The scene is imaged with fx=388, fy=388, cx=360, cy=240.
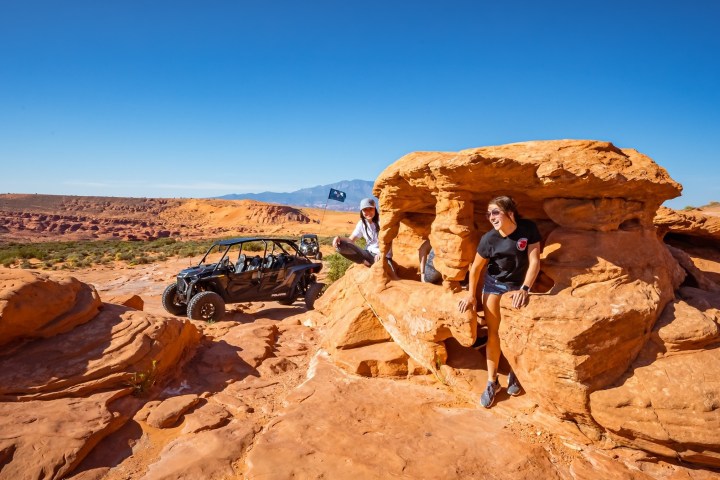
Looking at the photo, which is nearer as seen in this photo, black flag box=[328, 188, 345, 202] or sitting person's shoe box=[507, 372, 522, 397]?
sitting person's shoe box=[507, 372, 522, 397]

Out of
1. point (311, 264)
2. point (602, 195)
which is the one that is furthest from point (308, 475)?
point (311, 264)

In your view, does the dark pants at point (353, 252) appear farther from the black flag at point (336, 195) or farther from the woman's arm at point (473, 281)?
the black flag at point (336, 195)

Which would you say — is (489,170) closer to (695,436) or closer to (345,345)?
(695,436)

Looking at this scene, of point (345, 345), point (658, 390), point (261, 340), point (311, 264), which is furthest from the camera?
point (311, 264)

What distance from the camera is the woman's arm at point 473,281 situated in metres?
3.82

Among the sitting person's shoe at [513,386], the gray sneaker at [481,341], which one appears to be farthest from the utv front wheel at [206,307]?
the sitting person's shoe at [513,386]

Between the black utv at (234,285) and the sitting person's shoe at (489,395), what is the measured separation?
5.51m

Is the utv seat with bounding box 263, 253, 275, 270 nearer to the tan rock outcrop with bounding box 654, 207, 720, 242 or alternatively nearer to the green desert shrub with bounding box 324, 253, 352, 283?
the green desert shrub with bounding box 324, 253, 352, 283

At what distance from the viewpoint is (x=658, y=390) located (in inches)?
124

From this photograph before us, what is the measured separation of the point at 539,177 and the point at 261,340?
462 cm

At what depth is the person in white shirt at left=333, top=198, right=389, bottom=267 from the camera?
6.07 m

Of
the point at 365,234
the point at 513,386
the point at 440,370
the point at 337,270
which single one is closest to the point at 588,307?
the point at 513,386

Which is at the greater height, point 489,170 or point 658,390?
point 489,170

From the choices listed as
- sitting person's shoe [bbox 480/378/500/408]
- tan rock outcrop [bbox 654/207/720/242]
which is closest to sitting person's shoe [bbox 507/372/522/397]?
sitting person's shoe [bbox 480/378/500/408]
